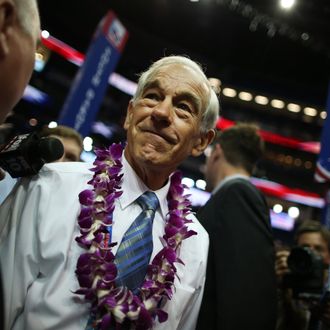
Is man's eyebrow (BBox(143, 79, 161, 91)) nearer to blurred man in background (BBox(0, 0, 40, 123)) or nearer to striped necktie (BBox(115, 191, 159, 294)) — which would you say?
striped necktie (BBox(115, 191, 159, 294))

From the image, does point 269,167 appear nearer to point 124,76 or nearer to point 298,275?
point 124,76

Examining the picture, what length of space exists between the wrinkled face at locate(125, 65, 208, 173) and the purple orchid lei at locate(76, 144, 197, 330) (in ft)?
0.37

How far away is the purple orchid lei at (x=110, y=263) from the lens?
1.34 meters

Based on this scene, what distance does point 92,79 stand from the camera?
4.25 metres

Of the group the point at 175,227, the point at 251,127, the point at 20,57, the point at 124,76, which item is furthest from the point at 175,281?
the point at 124,76

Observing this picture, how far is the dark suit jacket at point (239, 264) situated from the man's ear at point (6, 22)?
5.48ft

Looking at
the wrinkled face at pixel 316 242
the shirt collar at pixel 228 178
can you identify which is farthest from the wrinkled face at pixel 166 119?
the wrinkled face at pixel 316 242

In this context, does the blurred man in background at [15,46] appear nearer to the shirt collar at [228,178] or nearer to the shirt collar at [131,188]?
the shirt collar at [131,188]

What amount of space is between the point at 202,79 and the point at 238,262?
100cm

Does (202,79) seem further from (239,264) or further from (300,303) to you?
(300,303)

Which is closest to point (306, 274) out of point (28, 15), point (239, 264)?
point (239, 264)

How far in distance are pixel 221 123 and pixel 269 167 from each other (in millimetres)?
4908

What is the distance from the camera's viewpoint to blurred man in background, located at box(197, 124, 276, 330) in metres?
2.15

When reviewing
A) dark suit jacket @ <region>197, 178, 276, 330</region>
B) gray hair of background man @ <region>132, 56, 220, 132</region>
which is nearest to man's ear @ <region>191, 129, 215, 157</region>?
gray hair of background man @ <region>132, 56, 220, 132</region>
